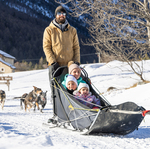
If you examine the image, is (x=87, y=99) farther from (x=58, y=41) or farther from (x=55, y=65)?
(x=58, y=41)

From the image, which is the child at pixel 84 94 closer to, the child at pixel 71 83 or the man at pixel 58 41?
the child at pixel 71 83

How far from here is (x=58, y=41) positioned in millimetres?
3672

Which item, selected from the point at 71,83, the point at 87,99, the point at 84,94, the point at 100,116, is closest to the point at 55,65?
the point at 71,83

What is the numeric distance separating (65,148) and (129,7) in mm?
5470

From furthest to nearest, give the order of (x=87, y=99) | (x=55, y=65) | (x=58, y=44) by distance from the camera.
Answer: (x=58, y=44), (x=55, y=65), (x=87, y=99)

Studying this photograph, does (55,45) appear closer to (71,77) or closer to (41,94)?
(71,77)

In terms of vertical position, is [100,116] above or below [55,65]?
below

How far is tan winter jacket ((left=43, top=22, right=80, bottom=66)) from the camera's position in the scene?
3.63m

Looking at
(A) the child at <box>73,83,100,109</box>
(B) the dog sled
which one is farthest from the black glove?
(A) the child at <box>73,83,100,109</box>

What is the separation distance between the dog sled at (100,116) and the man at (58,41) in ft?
1.87

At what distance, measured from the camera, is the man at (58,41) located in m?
3.61

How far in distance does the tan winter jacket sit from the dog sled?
0.65 meters

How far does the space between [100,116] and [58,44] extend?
178cm

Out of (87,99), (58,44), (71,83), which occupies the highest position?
(58,44)
